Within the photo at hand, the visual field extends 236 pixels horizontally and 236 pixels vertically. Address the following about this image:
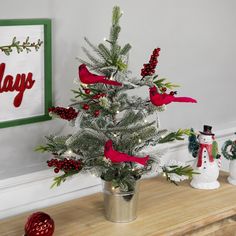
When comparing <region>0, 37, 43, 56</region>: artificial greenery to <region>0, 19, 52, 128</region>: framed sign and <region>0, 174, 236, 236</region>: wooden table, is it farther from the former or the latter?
<region>0, 174, 236, 236</region>: wooden table

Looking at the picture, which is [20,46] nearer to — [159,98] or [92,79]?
[92,79]

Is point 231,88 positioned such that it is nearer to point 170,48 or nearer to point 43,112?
point 170,48

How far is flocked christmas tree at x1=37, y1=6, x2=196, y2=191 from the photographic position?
65.2 inches

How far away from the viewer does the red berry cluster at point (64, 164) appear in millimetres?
1631

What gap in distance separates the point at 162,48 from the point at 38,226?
905 millimetres

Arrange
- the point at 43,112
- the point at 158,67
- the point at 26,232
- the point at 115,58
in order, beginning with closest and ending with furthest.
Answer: the point at 26,232 → the point at 115,58 → the point at 43,112 → the point at 158,67

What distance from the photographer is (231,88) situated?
8.16 ft

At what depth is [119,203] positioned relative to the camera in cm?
172

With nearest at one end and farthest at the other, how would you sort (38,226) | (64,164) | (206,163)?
(38,226), (64,164), (206,163)

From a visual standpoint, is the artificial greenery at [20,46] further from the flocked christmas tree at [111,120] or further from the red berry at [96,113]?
the red berry at [96,113]

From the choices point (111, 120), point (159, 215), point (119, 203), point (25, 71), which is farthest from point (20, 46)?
point (159, 215)

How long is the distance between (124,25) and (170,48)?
0.26m

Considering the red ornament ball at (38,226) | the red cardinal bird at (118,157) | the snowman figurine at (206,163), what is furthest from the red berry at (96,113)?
the snowman figurine at (206,163)

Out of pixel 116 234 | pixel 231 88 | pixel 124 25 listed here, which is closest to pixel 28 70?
pixel 124 25
